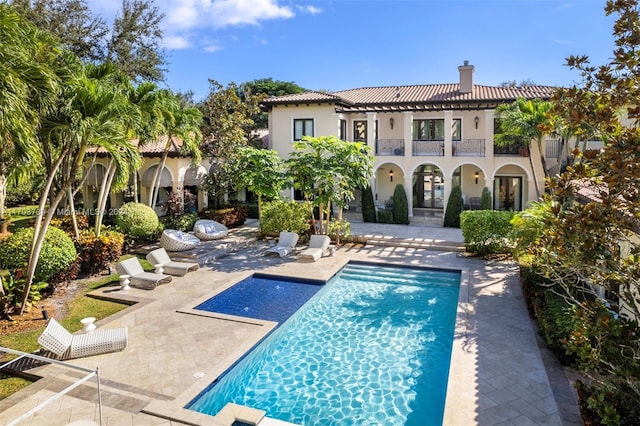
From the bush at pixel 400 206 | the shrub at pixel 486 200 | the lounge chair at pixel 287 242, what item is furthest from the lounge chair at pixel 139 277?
the shrub at pixel 486 200

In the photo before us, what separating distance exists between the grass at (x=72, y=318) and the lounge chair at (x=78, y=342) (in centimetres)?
96

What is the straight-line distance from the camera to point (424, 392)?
407 inches

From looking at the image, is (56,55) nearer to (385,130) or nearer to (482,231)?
(482,231)

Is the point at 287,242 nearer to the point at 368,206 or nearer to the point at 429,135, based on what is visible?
the point at 368,206

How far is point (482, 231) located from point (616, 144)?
16.6m

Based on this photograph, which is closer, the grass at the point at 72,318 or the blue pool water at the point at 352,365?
the blue pool water at the point at 352,365

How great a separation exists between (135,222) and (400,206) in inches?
704

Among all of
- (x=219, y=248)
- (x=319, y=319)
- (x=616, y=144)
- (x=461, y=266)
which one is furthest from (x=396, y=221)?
(x=616, y=144)

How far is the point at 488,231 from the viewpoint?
21.8m

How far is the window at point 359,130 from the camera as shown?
35.3 meters

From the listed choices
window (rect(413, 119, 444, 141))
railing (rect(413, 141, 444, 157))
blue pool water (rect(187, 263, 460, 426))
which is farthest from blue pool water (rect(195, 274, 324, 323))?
window (rect(413, 119, 444, 141))

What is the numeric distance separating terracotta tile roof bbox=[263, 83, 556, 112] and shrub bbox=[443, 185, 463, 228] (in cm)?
613

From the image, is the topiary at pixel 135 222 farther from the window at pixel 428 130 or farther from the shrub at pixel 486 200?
the shrub at pixel 486 200

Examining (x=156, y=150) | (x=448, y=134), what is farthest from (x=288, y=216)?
(x=448, y=134)
